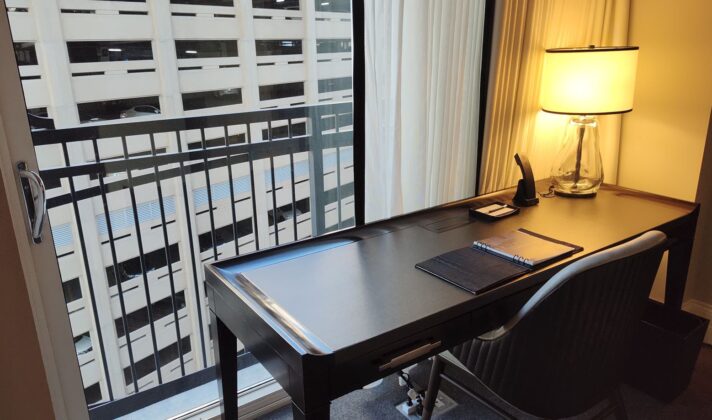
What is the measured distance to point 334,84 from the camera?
1.84m

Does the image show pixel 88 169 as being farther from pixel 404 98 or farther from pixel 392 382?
pixel 392 382

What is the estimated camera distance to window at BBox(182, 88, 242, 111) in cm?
175

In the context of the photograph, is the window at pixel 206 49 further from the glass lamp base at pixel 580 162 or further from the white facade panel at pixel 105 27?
the glass lamp base at pixel 580 162

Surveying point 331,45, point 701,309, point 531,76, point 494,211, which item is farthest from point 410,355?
point 701,309

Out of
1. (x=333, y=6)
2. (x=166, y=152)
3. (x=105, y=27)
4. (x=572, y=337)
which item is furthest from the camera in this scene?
(x=166, y=152)

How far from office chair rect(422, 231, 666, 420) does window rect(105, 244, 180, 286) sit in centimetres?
126

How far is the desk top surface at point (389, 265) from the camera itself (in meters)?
1.17

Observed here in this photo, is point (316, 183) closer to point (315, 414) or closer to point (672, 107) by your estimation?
point (315, 414)

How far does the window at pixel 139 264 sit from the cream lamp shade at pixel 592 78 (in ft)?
5.64

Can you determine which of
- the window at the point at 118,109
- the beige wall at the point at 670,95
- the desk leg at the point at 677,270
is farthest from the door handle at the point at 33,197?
the beige wall at the point at 670,95

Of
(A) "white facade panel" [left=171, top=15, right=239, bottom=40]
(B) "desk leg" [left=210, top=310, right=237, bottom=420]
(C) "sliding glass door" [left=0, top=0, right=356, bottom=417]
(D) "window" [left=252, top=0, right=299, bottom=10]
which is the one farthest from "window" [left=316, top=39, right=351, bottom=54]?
(B) "desk leg" [left=210, top=310, right=237, bottom=420]

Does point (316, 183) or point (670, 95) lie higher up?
point (670, 95)

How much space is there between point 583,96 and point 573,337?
1099 mm

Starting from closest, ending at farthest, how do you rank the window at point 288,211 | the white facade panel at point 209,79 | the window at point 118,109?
the window at point 118,109 → the white facade panel at point 209,79 → the window at point 288,211
